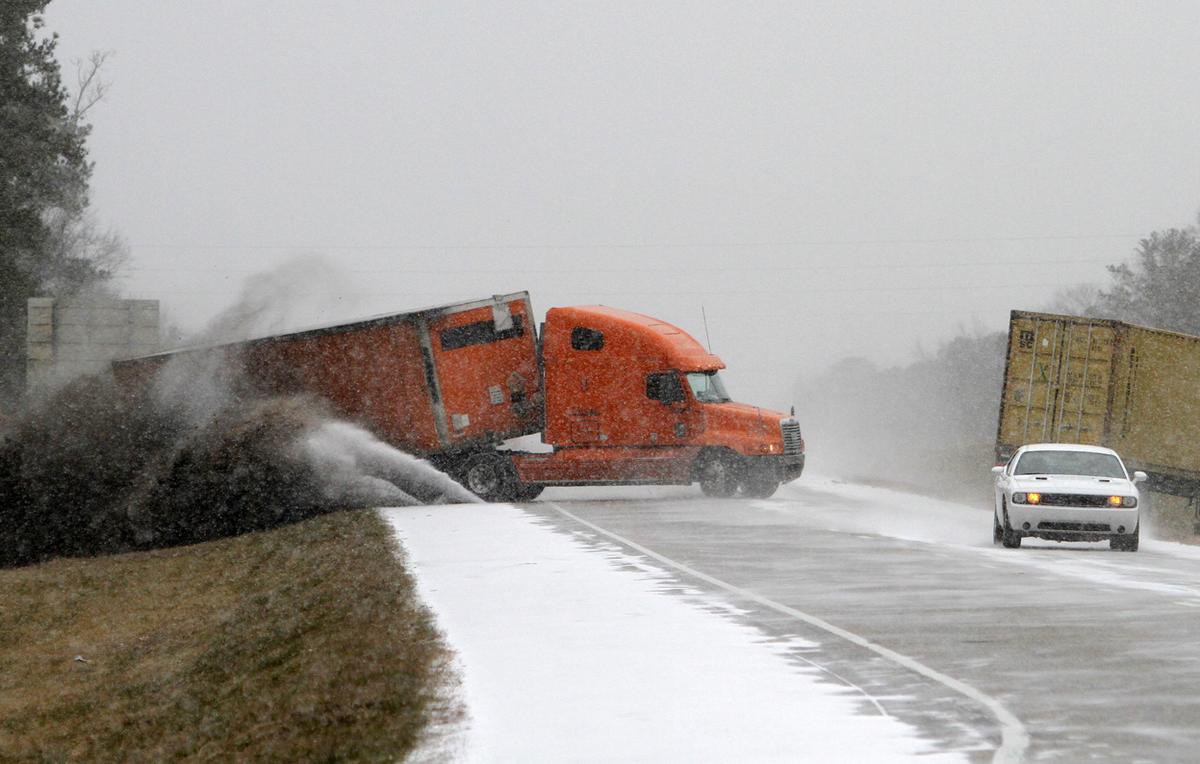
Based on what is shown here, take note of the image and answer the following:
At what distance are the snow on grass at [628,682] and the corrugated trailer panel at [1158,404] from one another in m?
19.7

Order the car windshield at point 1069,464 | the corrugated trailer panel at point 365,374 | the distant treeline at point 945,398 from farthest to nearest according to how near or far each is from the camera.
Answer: the distant treeline at point 945,398, the corrugated trailer panel at point 365,374, the car windshield at point 1069,464

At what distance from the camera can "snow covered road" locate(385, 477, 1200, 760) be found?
8516mm

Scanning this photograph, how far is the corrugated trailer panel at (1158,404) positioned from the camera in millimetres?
34719

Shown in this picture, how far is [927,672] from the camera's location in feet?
35.2

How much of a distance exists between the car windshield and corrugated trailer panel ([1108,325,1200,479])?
10.7 metres

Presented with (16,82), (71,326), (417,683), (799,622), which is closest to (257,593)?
(799,622)

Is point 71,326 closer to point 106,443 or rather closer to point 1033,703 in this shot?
point 106,443

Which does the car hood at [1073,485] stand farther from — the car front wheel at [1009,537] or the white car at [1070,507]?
the car front wheel at [1009,537]

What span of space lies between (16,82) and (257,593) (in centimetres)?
4559

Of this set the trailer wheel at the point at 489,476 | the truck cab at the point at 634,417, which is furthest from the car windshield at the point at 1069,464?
the trailer wheel at the point at 489,476

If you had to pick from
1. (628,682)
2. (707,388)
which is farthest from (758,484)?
(628,682)

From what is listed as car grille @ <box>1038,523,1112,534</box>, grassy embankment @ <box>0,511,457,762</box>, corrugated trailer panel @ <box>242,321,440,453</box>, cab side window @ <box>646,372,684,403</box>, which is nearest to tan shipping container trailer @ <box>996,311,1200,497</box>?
cab side window @ <box>646,372,684,403</box>

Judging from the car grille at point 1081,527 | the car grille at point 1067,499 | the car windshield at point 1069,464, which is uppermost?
the car windshield at point 1069,464

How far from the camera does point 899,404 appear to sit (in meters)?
164
